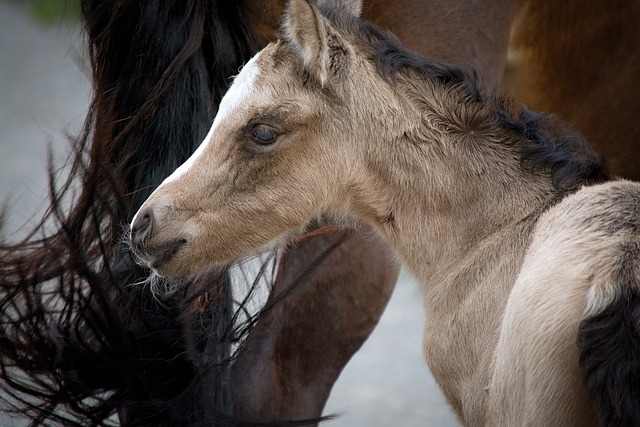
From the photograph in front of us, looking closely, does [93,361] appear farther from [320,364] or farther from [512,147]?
[512,147]

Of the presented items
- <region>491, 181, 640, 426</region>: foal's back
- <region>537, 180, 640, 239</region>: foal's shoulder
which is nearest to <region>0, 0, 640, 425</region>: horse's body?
<region>537, 180, 640, 239</region>: foal's shoulder

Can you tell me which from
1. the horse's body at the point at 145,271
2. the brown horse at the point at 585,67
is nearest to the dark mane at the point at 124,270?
the horse's body at the point at 145,271

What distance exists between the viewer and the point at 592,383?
1.61 m

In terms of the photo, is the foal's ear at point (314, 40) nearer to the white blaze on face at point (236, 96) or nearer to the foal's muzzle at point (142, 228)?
the white blaze on face at point (236, 96)

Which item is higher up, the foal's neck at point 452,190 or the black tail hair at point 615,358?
the foal's neck at point 452,190

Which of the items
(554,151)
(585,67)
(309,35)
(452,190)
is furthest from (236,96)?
(585,67)

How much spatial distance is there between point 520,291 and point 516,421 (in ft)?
0.81

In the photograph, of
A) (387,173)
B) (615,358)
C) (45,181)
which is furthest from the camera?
(45,181)

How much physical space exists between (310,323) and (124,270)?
604 millimetres

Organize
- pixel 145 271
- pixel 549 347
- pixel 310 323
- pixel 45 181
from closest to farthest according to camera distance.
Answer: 1. pixel 549 347
2. pixel 145 271
3. pixel 310 323
4. pixel 45 181

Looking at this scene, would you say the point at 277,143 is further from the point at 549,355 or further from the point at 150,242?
the point at 549,355

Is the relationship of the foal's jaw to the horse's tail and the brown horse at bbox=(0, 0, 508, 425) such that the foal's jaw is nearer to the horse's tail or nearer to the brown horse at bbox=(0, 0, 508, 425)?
the brown horse at bbox=(0, 0, 508, 425)

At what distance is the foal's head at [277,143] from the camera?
2.18m

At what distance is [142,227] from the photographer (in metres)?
2.19
